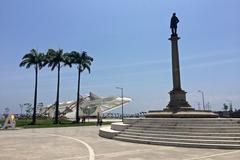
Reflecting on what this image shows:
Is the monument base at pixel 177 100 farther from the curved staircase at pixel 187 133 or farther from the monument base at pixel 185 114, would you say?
→ the curved staircase at pixel 187 133

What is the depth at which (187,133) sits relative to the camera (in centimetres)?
1912

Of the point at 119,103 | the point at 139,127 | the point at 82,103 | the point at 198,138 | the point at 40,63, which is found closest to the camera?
the point at 198,138

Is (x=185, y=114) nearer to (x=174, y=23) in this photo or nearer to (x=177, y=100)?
(x=177, y=100)

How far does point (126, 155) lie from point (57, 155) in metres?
3.61

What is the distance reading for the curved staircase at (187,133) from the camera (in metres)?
17.2

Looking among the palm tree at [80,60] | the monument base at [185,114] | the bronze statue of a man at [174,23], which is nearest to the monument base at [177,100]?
the monument base at [185,114]

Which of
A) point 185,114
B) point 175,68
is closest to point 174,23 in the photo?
point 175,68

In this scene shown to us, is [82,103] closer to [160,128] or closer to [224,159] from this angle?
[160,128]

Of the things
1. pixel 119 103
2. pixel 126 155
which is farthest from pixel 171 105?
pixel 119 103

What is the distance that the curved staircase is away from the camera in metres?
17.2

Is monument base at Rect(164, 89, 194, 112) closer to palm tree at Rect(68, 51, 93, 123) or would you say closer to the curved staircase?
the curved staircase

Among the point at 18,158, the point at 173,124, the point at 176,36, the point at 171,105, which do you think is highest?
the point at 176,36

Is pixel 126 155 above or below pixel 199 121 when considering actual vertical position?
below

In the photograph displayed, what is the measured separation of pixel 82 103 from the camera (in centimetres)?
11131
